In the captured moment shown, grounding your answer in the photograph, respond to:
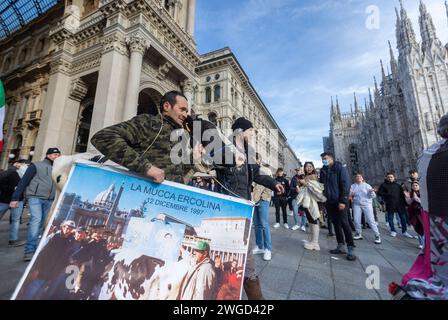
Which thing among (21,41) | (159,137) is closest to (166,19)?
(159,137)

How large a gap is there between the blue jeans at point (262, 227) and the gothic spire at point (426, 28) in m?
48.0

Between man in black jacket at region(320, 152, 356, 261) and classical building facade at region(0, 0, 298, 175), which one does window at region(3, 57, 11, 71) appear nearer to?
classical building facade at region(0, 0, 298, 175)

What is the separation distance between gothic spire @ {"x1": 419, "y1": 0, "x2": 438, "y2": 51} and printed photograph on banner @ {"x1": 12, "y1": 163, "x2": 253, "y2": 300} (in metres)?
50.2

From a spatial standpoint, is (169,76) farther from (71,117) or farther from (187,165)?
(187,165)

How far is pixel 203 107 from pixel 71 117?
1556 cm

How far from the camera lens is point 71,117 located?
14609 mm

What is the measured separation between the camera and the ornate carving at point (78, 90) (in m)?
14.4

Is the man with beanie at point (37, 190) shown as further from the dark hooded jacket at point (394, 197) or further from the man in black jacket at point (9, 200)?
the dark hooded jacket at point (394, 197)

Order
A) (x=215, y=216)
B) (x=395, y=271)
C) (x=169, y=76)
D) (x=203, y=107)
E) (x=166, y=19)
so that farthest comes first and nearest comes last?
(x=203, y=107) → (x=169, y=76) → (x=166, y=19) → (x=395, y=271) → (x=215, y=216)

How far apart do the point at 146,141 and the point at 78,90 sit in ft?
54.5

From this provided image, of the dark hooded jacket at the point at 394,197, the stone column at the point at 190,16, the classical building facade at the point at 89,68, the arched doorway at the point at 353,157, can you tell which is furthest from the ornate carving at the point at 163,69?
the arched doorway at the point at 353,157

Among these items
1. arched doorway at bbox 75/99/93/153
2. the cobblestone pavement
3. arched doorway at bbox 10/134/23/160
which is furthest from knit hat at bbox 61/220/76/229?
arched doorway at bbox 10/134/23/160

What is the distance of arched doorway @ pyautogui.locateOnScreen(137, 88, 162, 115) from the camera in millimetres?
15312

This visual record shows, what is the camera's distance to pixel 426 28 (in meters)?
34.5
